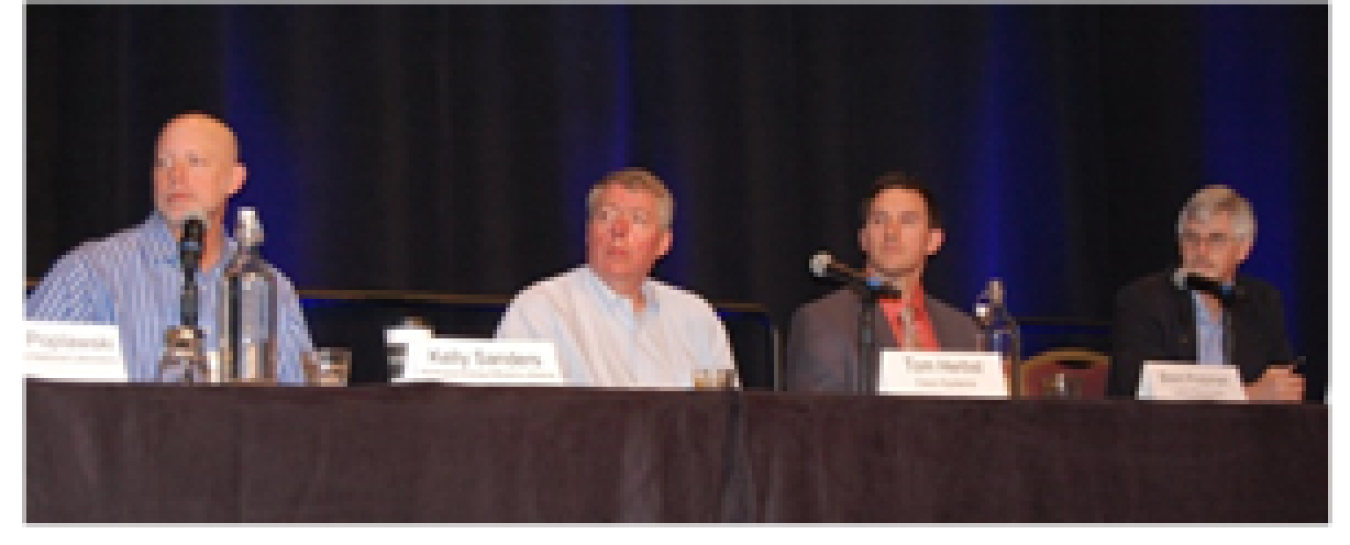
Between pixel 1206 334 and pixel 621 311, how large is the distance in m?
1.32

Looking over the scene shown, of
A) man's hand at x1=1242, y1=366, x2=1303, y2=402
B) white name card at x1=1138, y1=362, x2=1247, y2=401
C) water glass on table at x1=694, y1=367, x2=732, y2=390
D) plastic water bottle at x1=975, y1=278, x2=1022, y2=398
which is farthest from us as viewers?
man's hand at x1=1242, y1=366, x2=1303, y2=402

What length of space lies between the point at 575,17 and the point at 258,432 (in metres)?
3.74

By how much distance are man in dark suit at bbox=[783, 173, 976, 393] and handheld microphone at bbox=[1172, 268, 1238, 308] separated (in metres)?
0.53

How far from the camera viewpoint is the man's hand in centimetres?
337

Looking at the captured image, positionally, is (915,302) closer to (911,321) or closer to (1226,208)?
(911,321)

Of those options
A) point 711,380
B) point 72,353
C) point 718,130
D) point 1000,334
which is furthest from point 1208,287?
point 718,130

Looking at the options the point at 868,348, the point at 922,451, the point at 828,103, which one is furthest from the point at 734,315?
the point at 922,451

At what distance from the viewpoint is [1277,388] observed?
11.1ft

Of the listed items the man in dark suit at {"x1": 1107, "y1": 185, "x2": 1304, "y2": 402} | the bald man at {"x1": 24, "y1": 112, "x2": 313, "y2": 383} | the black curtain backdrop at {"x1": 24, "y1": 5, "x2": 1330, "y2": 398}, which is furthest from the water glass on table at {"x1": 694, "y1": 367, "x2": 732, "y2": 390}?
the black curtain backdrop at {"x1": 24, "y1": 5, "x2": 1330, "y2": 398}

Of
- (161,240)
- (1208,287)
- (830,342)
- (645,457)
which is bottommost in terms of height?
(645,457)

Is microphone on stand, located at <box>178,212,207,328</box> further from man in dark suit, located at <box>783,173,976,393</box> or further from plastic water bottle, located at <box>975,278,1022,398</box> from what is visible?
man in dark suit, located at <box>783,173,976,393</box>

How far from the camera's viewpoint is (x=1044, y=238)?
6.25 meters

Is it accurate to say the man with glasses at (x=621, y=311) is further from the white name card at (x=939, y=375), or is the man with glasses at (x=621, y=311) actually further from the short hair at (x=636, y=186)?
the white name card at (x=939, y=375)

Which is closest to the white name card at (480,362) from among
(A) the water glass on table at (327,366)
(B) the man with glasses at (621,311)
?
(A) the water glass on table at (327,366)
